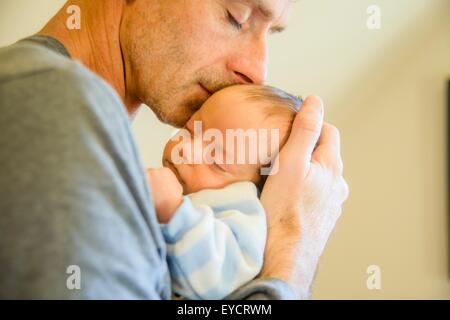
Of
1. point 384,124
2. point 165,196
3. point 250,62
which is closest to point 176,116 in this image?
point 250,62

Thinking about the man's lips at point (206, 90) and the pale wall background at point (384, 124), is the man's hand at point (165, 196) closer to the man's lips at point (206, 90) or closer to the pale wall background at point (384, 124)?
the man's lips at point (206, 90)

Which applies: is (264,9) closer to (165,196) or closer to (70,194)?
(165,196)

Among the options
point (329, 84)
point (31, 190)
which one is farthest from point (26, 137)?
point (329, 84)

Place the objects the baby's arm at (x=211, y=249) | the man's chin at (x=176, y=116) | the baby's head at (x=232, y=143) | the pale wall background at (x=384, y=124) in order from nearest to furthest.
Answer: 1. the baby's arm at (x=211, y=249)
2. the baby's head at (x=232, y=143)
3. the man's chin at (x=176, y=116)
4. the pale wall background at (x=384, y=124)

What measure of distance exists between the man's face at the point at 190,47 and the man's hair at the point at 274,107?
12 centimetres

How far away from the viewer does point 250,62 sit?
3.62 feet

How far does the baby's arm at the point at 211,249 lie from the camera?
69 cm

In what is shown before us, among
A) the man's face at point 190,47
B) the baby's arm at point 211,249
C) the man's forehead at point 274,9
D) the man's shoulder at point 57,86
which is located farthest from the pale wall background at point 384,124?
the man's shoulder at point 57,86

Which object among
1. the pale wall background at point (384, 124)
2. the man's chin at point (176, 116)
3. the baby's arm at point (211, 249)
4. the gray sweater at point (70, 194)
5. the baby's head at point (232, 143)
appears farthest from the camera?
the pale wall background at point (384, 124)

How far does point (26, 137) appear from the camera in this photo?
0.50 meters

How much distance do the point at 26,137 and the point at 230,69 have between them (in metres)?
0.67

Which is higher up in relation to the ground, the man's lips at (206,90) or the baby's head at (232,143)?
the man's lips at (206,90)
